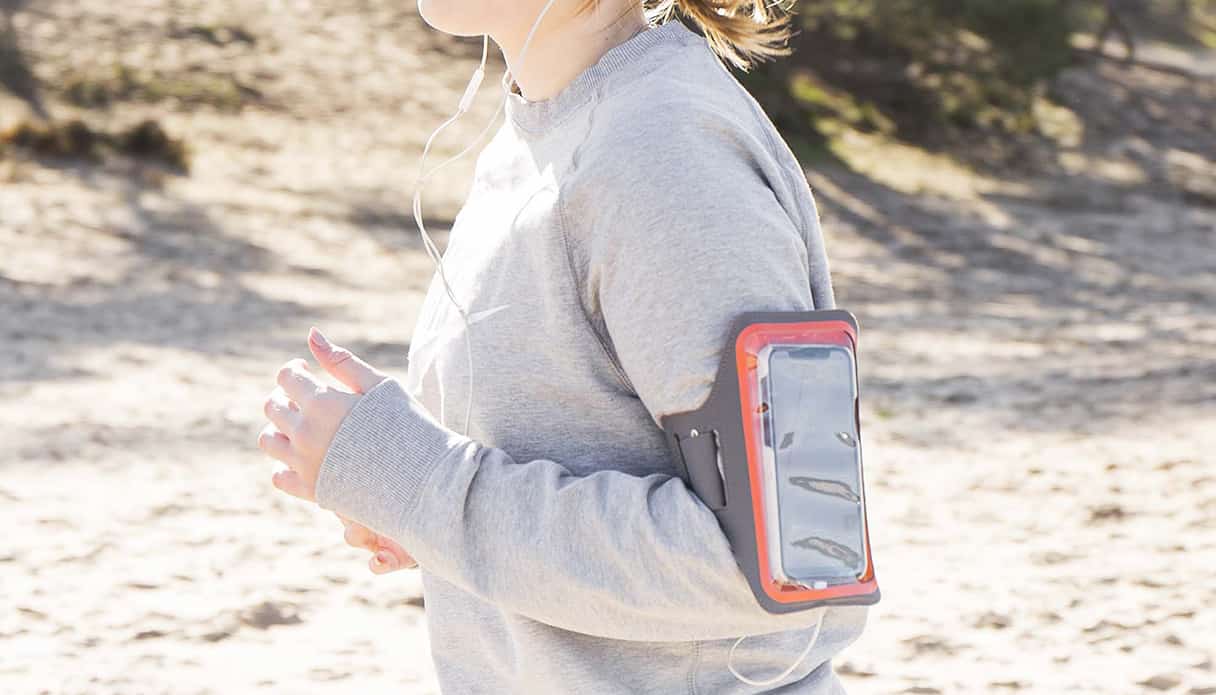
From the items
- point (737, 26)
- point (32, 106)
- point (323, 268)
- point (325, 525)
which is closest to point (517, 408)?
point (737, 26)

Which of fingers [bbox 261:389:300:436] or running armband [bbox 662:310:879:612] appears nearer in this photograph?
running armband [bbox 662:310:879:612]

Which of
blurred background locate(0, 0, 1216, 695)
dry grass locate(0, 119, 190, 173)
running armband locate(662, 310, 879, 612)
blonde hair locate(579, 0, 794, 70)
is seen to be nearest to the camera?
running armband locate(662, 310, 879, 612)

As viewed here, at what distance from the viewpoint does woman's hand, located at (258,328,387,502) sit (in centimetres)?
95

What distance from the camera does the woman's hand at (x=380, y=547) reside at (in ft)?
3.59

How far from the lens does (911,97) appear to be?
47.0 feet

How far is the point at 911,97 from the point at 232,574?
11.8m

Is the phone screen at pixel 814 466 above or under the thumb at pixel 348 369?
above

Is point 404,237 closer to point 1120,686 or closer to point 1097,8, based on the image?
point 1120,686

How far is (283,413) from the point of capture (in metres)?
0.97

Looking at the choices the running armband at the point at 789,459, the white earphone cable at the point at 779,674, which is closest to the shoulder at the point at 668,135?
the running armband at the point at 789,459

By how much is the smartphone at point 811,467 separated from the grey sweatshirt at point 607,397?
4 cm

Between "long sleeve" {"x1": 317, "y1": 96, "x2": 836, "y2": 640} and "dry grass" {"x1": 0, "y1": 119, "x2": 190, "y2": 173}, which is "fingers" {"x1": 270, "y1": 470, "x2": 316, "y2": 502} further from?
"dry grass" {"x1": 0, "y1": 119, "x2": 190, "y2": 173}

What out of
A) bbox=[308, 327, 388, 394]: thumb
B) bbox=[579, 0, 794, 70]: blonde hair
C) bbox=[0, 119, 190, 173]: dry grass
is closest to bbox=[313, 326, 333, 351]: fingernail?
bbox=[308, 327, 388, 394]: thumb

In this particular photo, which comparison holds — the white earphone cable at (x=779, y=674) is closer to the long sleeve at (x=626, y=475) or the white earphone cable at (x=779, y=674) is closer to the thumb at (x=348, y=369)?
the long sleeve at (x=626, y=475)
